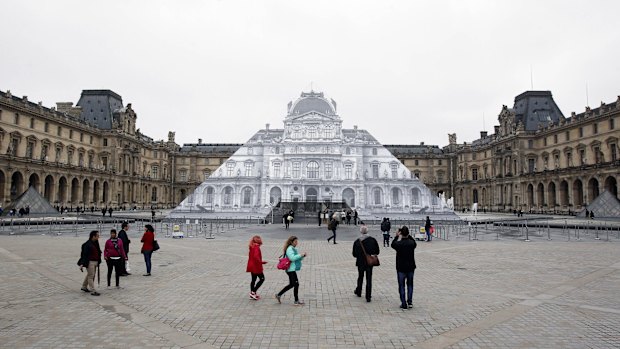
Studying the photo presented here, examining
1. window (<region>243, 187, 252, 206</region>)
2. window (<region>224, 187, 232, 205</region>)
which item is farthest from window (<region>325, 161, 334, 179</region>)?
window (<region>224, 187, 232, 205</region>)

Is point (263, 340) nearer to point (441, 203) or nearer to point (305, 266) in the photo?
point (305, 266)

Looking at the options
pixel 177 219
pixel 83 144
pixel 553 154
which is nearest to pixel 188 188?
pixel 83 144

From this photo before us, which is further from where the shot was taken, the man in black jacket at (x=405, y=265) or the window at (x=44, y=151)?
the window at (x=44, y=151)

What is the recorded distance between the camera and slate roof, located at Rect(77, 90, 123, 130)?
60.6m

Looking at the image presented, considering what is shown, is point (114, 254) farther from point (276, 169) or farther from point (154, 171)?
point (154, 171)

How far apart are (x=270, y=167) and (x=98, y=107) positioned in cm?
3427

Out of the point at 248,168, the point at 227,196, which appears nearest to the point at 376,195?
the point at 248,168

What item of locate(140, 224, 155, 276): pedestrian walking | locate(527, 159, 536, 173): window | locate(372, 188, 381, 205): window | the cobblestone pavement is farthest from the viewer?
locate(527, 159, 536, 173): window

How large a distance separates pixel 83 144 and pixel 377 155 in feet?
132

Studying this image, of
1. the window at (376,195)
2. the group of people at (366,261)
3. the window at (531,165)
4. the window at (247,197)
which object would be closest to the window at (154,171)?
the window at (247,197)

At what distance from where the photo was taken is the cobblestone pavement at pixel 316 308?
5.71 meters

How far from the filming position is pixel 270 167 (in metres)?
44.8

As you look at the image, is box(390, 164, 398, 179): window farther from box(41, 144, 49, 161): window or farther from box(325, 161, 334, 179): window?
box(41, 144, 49, 161): window

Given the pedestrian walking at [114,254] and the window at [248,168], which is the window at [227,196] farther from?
the pedestrian walking at [114,254]
